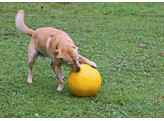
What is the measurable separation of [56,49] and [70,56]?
0.43m

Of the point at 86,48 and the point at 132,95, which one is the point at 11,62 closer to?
the point at 86,48

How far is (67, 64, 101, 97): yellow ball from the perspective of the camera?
6043 millimetres

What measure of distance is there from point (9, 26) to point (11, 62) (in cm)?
417

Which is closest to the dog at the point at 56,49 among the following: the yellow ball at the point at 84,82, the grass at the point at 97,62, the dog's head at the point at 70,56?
the dog's head at the point at 70,56

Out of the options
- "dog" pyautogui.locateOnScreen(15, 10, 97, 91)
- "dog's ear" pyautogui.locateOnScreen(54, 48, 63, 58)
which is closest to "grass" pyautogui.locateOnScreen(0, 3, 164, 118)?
"dog" pyautogui.locateOnScreen(15, 10, 97, 91)

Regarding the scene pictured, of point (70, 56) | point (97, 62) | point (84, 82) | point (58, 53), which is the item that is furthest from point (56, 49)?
point (97, 62)

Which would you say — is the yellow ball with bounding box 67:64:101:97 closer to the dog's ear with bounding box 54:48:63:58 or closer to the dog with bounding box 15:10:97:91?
A: the dog with bounding box 15:10:97:91

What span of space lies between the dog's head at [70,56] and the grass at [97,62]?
0.72 metres

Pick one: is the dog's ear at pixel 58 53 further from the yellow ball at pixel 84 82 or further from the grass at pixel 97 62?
the grass at pixel 97 62

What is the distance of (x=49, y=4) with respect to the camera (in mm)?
16828

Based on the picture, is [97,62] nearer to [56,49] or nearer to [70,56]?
[56,49]

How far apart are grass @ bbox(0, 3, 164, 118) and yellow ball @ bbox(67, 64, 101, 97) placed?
7.0 inches

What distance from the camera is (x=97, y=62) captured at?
346 inches

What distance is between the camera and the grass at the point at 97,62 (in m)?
5.84
